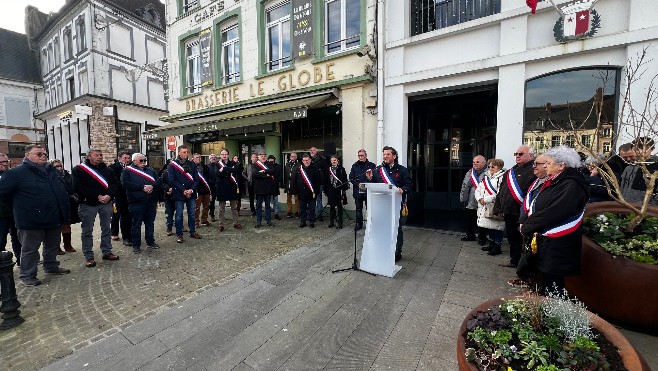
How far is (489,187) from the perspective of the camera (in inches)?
195

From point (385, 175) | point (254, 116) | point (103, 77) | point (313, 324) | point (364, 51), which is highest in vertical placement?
point (103, 77)

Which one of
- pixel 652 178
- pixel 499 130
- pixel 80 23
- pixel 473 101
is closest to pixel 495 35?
pixel 499 130

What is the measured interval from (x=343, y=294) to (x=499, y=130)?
474 cm

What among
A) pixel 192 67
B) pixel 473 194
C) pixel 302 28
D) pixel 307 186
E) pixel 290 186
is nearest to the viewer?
pixel 473 194

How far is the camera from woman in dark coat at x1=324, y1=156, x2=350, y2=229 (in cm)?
693

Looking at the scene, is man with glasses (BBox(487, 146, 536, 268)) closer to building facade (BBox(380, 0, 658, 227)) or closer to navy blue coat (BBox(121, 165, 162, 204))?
building facade (BBox(380, 0, 658, 227))

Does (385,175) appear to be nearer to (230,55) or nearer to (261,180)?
(261,180)

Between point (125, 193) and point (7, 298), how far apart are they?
340 cm

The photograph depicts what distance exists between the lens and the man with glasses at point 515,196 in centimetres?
416

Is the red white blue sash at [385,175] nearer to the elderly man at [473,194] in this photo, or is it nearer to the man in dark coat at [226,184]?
the elderly man at [473,194]

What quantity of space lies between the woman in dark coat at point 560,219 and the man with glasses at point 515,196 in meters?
1.42

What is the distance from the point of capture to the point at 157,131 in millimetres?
10828

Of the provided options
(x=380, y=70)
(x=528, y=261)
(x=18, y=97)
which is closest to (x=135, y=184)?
(x=380, y=70)

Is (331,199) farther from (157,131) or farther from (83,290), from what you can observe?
(157,131)
